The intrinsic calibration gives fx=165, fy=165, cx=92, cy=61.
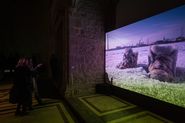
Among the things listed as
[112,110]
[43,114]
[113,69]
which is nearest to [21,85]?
[43,114]

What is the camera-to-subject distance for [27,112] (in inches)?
160

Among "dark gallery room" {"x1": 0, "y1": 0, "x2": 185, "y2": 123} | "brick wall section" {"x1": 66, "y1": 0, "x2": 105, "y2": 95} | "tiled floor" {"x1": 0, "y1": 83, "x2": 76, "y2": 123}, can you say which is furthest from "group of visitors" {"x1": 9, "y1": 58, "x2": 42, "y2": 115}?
"brick wall section" {"x1": 66, "y1": 0, "x2": 105, "y2": 95}

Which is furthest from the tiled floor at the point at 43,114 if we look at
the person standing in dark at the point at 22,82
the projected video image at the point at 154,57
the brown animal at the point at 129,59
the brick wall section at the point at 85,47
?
the brown animal at the point at 129,59

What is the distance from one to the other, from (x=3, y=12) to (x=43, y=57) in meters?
3.89

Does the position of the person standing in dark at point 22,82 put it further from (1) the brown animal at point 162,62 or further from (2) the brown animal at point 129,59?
(1) the brown animal at point 162,62

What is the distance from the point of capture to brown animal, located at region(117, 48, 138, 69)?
13.6 feet

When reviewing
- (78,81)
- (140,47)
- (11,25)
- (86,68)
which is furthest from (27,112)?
(11,25)

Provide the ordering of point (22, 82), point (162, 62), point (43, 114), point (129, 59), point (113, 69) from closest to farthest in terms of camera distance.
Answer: point (162, 62) < point (22, 82) < point (43, 114) < point (129, 59) < point (113, 69)

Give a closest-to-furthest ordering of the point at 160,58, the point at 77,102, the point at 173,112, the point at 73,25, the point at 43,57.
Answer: the point at 173,112, the point at 160,58, the point at 77,102, the point at 73,25, the point at 43,57

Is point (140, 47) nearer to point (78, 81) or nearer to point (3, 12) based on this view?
point (78, 81)

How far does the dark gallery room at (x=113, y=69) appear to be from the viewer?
3.12 metres

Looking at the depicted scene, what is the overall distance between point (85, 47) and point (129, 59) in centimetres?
156

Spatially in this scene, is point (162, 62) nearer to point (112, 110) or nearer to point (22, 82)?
point (112, 110)

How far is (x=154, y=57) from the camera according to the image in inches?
137
